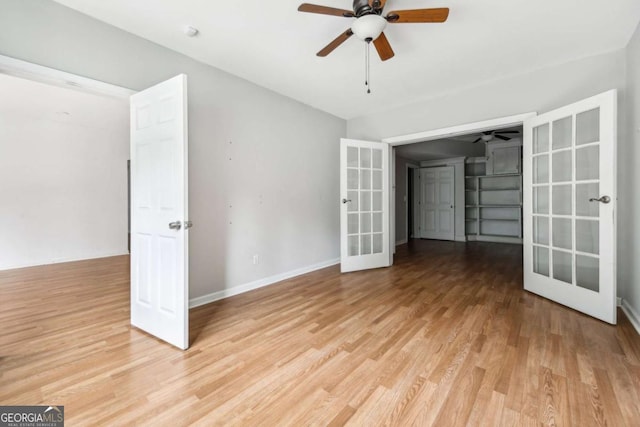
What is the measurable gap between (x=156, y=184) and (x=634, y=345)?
3.86 metres

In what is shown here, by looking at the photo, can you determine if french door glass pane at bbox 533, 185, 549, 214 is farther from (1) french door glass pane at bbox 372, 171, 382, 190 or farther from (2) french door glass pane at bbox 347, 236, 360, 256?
(2) french door glass pane at bbox 347, 236, 360, 256

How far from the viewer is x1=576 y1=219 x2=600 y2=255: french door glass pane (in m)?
2.52

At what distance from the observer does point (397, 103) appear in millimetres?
4215

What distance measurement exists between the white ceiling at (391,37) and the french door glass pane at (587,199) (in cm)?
139

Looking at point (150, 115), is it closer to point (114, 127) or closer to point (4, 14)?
point (4, 14)

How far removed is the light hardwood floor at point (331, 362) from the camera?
1.41m

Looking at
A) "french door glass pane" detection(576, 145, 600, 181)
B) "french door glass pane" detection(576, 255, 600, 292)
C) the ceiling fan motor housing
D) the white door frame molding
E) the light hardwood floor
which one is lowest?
the light hardwood floor

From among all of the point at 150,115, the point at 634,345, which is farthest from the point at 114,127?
the point at 634,345

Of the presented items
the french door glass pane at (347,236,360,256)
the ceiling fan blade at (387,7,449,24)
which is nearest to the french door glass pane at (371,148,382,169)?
the french door glass pane at (347,236,360,256)

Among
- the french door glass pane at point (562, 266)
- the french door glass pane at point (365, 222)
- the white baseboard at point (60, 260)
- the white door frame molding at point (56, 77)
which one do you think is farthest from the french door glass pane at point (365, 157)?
the white baseboard at point (60, 260)

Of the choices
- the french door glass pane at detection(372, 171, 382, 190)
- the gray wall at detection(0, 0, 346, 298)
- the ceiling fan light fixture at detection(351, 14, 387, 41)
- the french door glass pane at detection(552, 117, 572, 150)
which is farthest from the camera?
the french door glass pane at detection(372, 171, 382, 190)

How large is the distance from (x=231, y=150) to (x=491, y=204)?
7.02 meters

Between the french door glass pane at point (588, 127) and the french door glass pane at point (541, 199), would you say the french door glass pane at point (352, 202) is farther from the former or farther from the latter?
the french door glass pane at point (588, 127)

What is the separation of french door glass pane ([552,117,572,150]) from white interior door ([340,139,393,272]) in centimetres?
214
